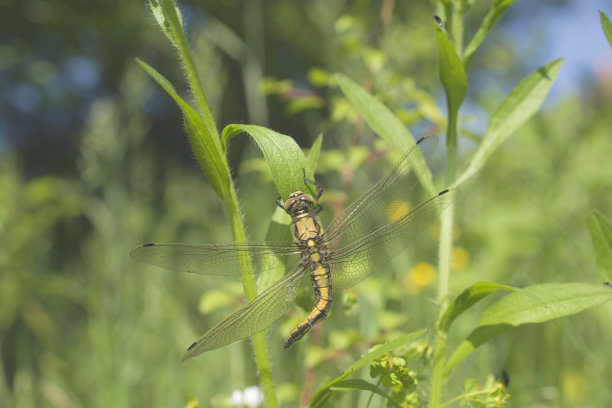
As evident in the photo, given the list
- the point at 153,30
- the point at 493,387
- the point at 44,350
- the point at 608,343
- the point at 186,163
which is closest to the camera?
the point at 493,387

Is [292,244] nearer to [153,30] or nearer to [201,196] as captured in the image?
[201,196]

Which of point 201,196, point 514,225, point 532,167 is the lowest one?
point 514,225

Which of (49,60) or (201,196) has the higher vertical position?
(49,60)

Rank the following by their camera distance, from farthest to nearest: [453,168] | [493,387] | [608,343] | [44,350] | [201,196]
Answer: [201,196], [44,350], [608,343], [453,168], [493,387]

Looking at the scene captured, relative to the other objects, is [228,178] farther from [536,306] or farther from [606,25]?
[606,25]

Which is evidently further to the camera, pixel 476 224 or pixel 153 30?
pixel 153 30

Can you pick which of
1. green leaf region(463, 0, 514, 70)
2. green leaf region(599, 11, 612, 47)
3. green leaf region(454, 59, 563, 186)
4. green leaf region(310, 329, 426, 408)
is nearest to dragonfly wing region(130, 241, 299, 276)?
green leaf region(310, 329, 426, 408)

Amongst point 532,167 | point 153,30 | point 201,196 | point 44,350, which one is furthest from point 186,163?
point 532,167
